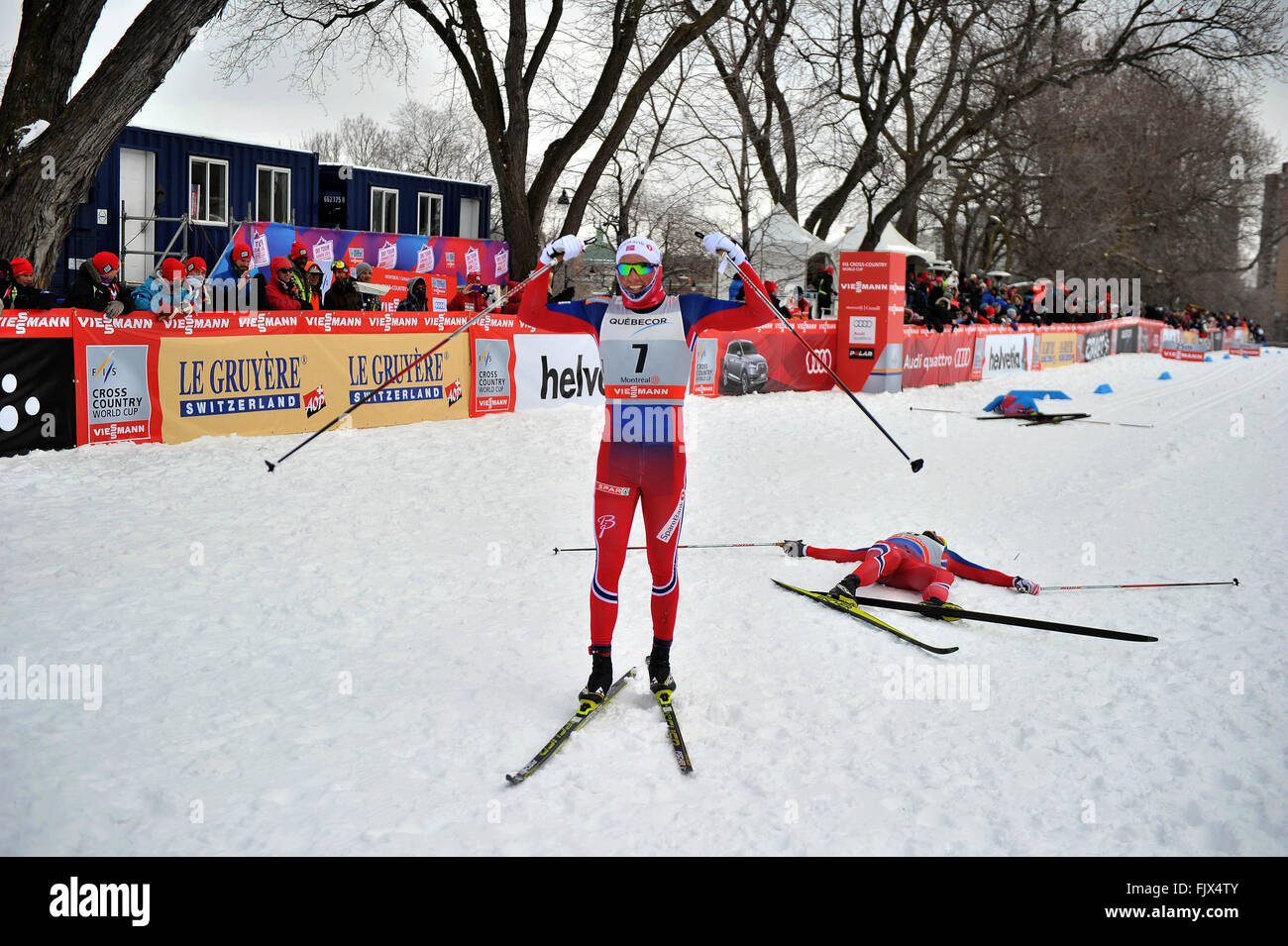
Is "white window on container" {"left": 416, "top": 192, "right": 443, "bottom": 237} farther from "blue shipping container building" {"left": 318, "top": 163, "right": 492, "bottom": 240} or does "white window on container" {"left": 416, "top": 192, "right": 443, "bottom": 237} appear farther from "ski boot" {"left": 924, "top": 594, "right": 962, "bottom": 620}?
"ski boot" {"left": 924, "top": 594, "right": 962, "bottom": 620}

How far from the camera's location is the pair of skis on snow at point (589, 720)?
3931 mm

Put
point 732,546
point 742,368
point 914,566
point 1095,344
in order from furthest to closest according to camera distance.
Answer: point 1095,344 → point 742,368 → point 732,546 → point 914,566

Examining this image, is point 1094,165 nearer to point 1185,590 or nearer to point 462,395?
point 462,395

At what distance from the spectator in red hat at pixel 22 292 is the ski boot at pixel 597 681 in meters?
7.50

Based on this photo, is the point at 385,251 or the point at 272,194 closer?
the point at 272,194

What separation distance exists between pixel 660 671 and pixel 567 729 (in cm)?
61

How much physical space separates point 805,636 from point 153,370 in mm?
7520

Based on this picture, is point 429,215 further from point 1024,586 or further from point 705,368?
point 1024,586

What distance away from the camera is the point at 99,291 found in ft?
32.6

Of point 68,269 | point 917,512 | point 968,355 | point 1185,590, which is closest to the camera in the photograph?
point 1185,590

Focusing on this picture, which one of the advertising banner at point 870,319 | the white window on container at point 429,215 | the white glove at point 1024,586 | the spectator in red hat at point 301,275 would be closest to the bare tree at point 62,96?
the spectator in red hat at point 301,275

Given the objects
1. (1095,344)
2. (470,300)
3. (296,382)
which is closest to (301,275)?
(296,382)

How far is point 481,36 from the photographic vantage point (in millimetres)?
18516

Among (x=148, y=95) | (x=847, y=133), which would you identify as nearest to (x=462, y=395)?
(x=148, y=95)
